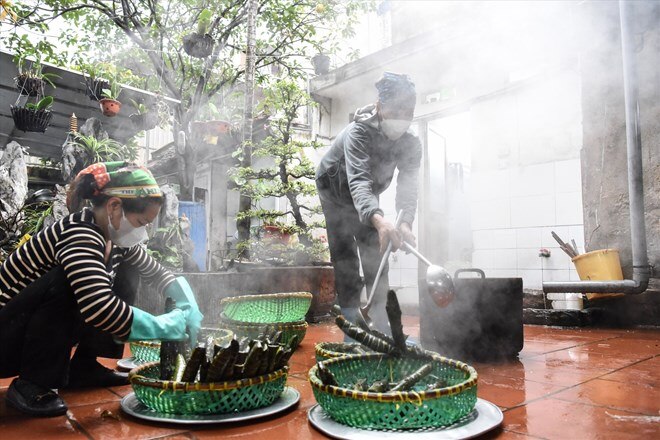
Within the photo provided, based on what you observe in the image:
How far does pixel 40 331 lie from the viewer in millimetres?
1796

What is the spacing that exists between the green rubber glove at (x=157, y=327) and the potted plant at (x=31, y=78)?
4685 millimetres

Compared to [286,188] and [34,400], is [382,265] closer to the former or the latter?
[34,400]

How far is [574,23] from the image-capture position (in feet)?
14.5

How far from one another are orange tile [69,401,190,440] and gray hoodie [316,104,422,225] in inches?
62.0

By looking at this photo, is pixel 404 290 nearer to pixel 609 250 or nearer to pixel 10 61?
pixel 609 250

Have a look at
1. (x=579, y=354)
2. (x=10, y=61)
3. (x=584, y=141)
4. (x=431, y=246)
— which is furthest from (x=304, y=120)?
(x=579, y=354)

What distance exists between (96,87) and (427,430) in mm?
5619

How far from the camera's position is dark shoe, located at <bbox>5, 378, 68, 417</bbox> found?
1728 mm

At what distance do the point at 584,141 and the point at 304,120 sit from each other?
5.60 meters

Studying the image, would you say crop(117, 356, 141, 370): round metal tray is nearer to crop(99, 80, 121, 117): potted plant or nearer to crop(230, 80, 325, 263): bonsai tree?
crop(230, 80, 325, 263): bonsai tree

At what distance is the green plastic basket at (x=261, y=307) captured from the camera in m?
3.53

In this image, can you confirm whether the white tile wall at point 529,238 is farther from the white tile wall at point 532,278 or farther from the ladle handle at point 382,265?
the ladle handle at point 382,265

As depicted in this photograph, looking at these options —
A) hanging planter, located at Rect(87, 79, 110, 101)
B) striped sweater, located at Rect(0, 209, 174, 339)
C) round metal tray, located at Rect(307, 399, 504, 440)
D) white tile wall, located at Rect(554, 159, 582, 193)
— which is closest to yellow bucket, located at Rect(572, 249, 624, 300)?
white tile wall, located at Rect(554, 159, 582, 193)

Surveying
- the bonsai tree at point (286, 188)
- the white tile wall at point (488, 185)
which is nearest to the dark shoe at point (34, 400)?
the bonsai tree at point (286, 188)
